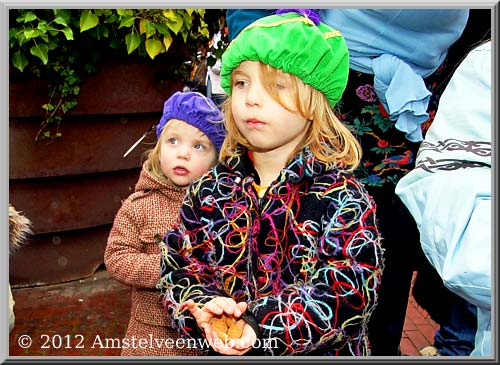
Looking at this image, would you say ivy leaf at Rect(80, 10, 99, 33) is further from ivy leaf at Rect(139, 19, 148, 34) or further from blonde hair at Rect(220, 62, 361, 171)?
blonde hair at Rect(220, 62, 361, 171)

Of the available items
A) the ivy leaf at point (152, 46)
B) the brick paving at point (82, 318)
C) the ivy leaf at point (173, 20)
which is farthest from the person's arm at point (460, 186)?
the ivy leaf at point (152, 46)

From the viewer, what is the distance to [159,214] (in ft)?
6.57

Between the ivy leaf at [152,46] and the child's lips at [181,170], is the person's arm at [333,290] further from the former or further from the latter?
the ivy leaf at [152,46]

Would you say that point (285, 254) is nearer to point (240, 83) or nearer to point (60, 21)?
point (240, 83)

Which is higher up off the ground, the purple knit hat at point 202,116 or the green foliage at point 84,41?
the green foliage at point 84,41

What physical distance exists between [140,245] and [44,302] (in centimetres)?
114

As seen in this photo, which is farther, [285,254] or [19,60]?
[19,60]

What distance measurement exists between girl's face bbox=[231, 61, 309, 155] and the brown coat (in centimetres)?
56

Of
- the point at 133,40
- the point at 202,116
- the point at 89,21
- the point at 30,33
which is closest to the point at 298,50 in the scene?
the point at 202,116

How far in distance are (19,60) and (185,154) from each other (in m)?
1.25

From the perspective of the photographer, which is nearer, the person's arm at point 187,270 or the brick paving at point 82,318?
the person's arm at point 187,270

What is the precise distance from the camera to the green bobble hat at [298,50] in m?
1.49

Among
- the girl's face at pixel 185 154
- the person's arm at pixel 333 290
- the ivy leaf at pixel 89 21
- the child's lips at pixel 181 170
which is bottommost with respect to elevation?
the person's arm at pixel 333 290

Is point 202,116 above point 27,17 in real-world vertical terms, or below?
below
